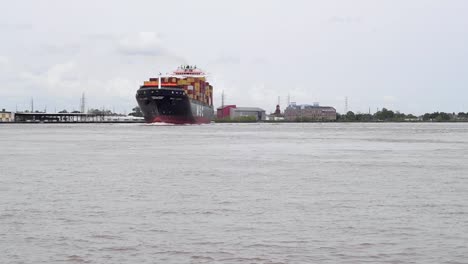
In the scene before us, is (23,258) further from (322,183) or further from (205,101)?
(205,101)

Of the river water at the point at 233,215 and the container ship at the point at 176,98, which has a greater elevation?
the container ship at the point at 176,98

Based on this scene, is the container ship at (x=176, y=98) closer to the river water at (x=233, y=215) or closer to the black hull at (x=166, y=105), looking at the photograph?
the black hull at (x=166, y=105)

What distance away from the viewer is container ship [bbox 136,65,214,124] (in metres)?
105

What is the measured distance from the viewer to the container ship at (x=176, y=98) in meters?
105

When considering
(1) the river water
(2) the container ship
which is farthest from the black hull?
(1) the river water

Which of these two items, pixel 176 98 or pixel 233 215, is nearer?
pixel 233 215

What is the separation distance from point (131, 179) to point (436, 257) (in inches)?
553

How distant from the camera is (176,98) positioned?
104875 millimetres

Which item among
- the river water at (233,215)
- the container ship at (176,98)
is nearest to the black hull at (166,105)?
the container ship at (176,98)

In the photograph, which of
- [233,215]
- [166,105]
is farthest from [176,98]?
[233,215]

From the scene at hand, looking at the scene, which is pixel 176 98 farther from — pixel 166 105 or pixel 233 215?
pixel 233 215

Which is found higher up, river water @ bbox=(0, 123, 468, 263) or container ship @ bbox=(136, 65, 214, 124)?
container ship @ bbox=(136, 65, 214, 124)

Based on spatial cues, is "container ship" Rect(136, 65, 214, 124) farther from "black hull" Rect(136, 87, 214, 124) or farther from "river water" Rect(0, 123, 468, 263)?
"river water" Rect(0, 123, 468, 263)

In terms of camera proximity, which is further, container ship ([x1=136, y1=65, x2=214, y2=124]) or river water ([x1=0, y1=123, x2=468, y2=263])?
container ship ([x1=136, y1=65, x2=214, y2=124])
